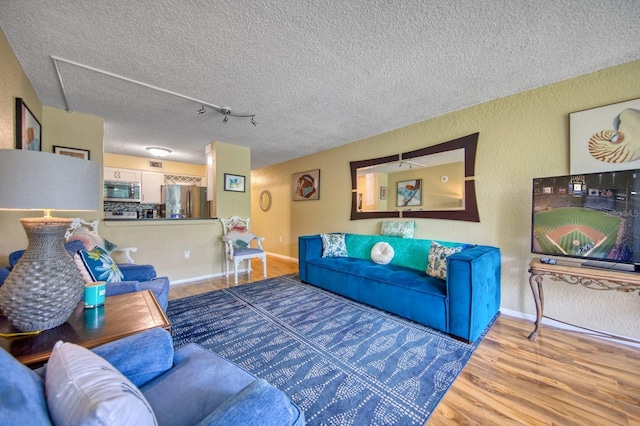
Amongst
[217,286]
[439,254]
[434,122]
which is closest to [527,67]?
[434,122]

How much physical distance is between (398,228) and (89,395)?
319cm

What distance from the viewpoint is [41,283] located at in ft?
3.24

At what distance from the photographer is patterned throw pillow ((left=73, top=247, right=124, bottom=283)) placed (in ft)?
5.16

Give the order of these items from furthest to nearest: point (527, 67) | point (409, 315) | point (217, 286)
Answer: point (217, 286) → point (409, 315) → point (527, 67)

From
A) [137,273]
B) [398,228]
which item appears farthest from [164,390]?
[398,228]

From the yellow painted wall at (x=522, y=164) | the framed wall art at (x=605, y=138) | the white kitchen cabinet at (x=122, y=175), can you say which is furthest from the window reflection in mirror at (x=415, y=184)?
the white kitchen cabinet at (x=122, y=175)

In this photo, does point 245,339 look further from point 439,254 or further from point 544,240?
point 544,240

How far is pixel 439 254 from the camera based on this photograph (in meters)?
2.45

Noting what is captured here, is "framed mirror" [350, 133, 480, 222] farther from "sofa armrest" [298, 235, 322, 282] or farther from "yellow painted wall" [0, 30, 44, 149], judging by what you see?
"yellow painted wall" [0, 30, 44, 149]

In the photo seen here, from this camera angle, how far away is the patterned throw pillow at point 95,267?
157cm

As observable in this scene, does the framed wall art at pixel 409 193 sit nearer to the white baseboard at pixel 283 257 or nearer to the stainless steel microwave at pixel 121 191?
the white baseboard at pixel 283 257

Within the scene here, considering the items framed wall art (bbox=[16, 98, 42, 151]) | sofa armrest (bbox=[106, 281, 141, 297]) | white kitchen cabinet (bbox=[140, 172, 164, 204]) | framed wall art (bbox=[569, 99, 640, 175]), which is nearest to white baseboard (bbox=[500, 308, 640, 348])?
framed wall art (bbox=[569, 99, 640, 175])

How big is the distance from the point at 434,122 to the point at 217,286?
3684 millimetres

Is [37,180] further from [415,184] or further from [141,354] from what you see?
[415,184]
